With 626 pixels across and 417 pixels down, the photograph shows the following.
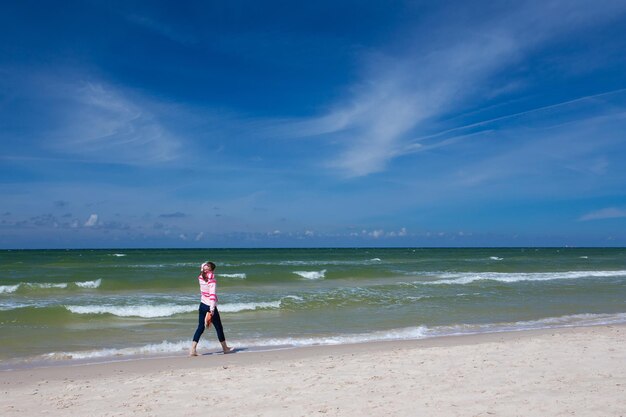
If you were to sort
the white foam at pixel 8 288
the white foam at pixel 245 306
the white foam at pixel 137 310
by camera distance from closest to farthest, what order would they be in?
the white foam at pixel 137 310 → the white foam at pixel 245 306 → the white foam at pixel 8 288

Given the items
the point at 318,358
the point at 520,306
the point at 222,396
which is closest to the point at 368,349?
the point at 318,358

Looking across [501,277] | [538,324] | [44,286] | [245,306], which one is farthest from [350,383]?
[501,277]

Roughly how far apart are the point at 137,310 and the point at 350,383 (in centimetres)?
1063

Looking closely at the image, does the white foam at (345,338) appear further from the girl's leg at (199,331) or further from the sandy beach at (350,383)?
the girl's leg at (199,331)

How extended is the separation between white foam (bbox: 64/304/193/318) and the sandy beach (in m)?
6.35

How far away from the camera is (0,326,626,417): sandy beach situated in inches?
218

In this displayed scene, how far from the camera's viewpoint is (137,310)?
15297mm

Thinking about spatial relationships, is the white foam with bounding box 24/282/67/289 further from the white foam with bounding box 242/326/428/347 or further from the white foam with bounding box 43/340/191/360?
the white foam with bounding box 242/326/428/347

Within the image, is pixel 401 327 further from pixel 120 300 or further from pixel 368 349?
pixel 120 300

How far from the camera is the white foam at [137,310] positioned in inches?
584

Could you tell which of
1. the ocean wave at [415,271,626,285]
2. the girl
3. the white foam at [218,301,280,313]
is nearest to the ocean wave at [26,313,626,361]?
the girl

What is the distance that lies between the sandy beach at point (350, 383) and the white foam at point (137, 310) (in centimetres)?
635

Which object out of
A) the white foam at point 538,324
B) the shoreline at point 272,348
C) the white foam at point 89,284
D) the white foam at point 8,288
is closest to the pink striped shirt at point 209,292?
the shoreline at point 272,348

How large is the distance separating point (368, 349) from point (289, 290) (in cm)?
1263
